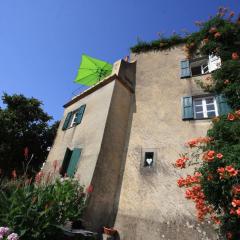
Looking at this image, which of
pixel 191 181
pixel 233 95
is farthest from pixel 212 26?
pixel 191 181

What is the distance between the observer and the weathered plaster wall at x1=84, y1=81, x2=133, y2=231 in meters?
7.40

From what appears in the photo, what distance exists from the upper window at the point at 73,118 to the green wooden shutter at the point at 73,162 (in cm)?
170

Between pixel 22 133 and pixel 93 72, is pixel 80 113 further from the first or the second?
pixel 22 133

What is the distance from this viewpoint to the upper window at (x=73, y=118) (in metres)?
10.7

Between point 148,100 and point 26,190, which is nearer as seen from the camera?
point 26,190

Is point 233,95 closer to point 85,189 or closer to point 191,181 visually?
point 191,181

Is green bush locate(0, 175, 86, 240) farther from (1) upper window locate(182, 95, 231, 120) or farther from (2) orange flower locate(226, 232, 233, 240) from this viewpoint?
(1) upper window locate(182, 95, 231, 120)

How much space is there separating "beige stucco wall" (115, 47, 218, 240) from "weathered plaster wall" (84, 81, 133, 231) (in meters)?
0.31

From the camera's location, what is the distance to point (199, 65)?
11.4 metres

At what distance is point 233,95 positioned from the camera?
26.2ft

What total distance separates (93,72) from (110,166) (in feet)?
21.1

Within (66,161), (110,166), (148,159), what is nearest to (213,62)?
(148,159)

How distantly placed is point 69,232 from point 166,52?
9.69 m

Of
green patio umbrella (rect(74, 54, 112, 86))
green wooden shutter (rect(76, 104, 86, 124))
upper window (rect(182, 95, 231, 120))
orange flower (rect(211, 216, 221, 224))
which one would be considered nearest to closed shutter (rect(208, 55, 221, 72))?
upper window (rect(182, 95, 231, 120))
